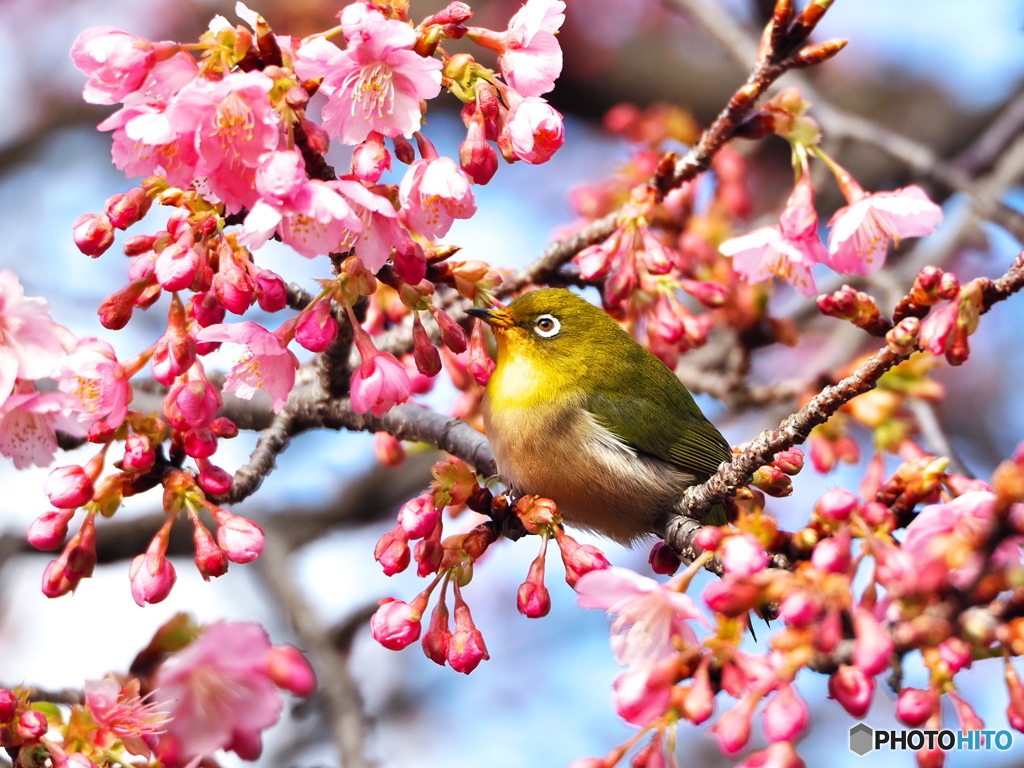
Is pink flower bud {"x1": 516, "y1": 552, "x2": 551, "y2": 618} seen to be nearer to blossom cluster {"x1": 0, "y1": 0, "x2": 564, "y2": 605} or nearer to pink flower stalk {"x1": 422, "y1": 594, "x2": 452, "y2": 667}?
pink flower stalk {"x1": 422, "y1": 594, "x2": 452, "y2": 667}

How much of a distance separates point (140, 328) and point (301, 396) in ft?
13.1

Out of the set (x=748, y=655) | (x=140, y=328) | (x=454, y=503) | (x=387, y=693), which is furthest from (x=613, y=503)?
(x=387, y=693)

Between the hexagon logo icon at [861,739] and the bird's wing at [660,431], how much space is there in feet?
3.31

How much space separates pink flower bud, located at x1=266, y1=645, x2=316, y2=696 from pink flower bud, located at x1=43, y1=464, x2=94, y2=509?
2.32 feet

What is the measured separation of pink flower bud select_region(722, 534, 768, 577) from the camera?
1557mm

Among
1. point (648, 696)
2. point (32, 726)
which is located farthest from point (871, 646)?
point (32, 726)

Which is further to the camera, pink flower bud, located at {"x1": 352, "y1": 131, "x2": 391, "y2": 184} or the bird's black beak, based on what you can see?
the bird's black beak

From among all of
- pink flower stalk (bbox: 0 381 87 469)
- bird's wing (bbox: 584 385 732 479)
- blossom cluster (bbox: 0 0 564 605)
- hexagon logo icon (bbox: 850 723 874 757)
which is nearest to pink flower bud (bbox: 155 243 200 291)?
blossom cluster (bbox: 0 0 564 605)

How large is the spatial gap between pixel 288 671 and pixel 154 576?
1.83 feet

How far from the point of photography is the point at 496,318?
10.2 feet

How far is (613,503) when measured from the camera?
3.00 m

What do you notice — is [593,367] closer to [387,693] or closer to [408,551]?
[408,551]

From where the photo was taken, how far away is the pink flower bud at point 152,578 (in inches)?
82.1
